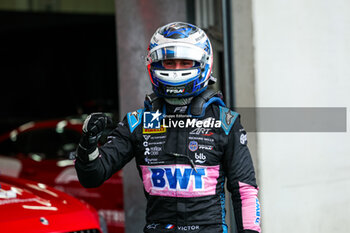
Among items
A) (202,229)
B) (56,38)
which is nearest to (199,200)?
(202,229)

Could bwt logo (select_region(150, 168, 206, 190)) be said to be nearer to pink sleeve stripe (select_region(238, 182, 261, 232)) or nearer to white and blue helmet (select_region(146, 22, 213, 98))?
pink sleeve stripe (select_region(238, 182, 261, 232))

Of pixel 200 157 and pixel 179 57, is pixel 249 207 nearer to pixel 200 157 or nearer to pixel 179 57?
pixel 200 157

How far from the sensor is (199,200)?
2.66 m

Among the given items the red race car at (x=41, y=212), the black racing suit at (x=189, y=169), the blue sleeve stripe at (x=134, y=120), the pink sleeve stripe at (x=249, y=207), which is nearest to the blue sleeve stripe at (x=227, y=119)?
the black racing suit at (x=189, y=169)

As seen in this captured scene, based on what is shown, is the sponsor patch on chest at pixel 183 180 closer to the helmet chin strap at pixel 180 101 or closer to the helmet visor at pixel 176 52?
the helmet chin strap at pixel 180 101

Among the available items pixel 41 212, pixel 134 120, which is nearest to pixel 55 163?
pixel 41 212

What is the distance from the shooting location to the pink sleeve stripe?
8.67 ft

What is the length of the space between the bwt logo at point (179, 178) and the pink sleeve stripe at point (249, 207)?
0.19m

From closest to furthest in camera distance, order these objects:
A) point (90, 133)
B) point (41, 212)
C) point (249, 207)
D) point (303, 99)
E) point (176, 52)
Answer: point (90, 133)
point (249, 207)
point (176, 52)
point (41, 212)
point (303, 99)

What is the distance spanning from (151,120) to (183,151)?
0.24 metres

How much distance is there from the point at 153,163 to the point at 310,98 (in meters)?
2.30

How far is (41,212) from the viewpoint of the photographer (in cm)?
370

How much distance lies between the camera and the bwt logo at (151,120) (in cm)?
279

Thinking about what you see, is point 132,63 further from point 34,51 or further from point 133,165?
point 34,51
